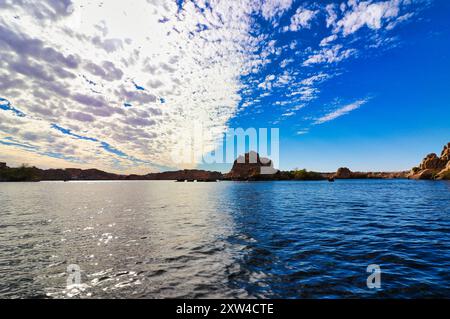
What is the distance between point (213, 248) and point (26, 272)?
1165 centimetres

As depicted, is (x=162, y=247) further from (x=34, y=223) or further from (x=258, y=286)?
(x=34, y=223)

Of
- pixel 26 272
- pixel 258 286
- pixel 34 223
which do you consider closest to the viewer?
pixel 258 286

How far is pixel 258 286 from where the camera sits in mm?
11180

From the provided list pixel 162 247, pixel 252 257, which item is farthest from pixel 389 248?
pixel 162 247

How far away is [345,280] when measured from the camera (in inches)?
456

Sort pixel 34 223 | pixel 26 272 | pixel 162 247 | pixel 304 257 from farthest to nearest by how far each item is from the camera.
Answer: pixel 34 223 < pixel 162 247 < pixel 304 257 < pixel 26 272
